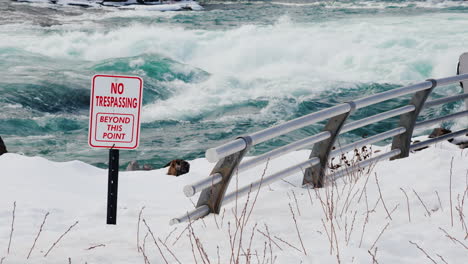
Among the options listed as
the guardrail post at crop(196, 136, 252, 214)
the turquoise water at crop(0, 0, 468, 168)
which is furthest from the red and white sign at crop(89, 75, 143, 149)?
the turquoise water at crop(0, 0, 468, 168)

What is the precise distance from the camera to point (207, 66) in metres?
24.8

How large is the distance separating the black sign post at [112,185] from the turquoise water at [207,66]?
25.0ft

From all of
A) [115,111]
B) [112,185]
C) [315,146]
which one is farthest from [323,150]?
[115,111]

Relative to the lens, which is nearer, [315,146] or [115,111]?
[115,111]

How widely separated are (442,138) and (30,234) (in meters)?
4.65

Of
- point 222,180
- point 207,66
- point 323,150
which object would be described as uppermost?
point 222,180

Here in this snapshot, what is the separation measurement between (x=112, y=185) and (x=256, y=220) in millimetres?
1159

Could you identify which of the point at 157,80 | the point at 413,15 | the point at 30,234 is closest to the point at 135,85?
the point at 30,234

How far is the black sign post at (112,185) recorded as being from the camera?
5450 mm

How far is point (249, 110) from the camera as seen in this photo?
17438 millimetres

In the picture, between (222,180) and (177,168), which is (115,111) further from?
(177,168)

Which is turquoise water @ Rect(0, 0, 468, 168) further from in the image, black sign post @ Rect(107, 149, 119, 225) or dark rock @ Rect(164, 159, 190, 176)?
black sign post @ Rect(107, 149, 119, 225)

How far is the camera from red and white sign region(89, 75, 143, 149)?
5.20 meters

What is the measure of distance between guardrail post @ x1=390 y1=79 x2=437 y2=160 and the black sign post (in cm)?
330
